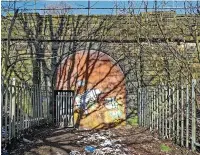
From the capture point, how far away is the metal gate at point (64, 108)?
690 inches

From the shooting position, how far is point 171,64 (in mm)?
16844

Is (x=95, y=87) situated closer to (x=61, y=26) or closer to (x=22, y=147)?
(x=61, y=26)

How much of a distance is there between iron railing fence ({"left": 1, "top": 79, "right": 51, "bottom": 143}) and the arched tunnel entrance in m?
3.57

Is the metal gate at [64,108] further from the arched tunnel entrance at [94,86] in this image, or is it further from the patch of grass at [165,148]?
the patch of grass at [165,148]

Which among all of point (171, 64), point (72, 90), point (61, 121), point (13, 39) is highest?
point (13, 39)

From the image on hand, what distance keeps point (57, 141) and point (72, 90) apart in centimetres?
814

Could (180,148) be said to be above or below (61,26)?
below

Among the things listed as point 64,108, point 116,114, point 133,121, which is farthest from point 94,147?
point 64,108

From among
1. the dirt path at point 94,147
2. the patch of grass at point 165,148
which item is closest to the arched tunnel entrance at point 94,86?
the dirt path at point 94,147

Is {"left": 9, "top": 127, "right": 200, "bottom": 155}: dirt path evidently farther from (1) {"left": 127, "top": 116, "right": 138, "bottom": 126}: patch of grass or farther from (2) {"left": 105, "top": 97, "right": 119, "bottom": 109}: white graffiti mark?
(2) {"left": 105, "top": 97, "right": 119, "bottom": 109}: white graffiti mark

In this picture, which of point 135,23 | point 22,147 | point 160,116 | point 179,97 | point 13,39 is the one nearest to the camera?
point 22,147

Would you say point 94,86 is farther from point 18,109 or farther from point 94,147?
point 94,147

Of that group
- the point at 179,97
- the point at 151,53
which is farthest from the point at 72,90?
the point at 179,97

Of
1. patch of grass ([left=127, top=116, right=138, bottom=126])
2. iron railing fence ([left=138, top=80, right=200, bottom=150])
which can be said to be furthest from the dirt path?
patch of grass ([left=127, top=116, right=138, bottom=126])
